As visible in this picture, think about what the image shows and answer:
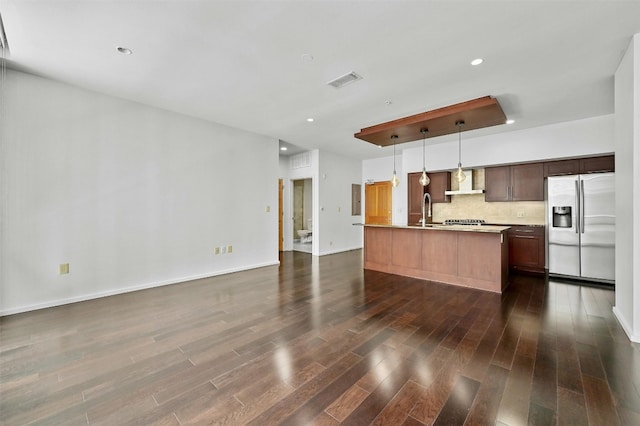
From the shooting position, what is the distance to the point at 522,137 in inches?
205

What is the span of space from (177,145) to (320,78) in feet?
9.03

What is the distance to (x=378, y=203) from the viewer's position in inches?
325

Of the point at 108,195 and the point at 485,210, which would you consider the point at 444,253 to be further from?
the point at 108,195

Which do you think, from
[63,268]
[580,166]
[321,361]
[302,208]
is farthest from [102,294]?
[580,166]

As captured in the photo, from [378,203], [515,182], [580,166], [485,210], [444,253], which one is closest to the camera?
[444,253]

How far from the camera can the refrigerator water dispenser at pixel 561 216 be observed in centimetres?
474

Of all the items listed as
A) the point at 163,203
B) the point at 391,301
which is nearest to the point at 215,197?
the point at 163,203

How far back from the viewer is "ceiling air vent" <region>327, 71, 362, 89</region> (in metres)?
3.19

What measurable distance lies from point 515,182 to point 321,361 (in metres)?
5.42

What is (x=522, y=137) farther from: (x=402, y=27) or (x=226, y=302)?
(x=226, y=302)

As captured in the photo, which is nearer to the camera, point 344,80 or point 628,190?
point 628,190

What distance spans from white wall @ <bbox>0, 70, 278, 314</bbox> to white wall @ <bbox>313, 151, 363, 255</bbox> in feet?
7.53

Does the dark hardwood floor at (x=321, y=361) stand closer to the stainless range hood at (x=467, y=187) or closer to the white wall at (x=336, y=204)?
the stainless range hood at (x=467, y=187)

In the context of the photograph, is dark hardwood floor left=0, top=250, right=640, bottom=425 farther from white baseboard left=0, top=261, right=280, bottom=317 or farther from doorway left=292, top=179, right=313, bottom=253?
doorway left=292, top=179, right=313, bottom=253
